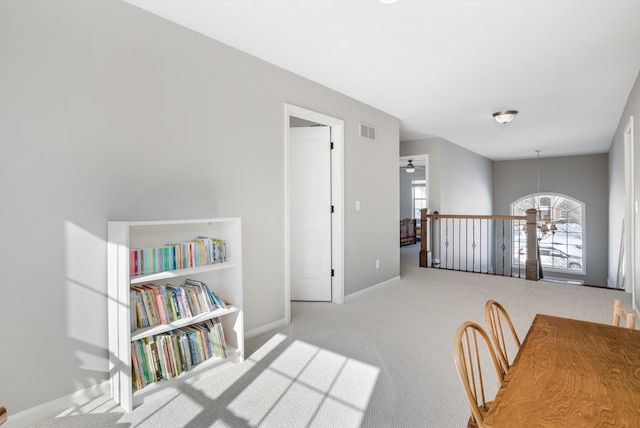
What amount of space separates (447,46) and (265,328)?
9.77ft

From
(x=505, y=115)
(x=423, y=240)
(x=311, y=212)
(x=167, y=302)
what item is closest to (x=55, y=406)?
(x=167, y=302)

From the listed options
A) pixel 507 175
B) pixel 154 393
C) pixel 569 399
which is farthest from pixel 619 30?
pixel 507 175

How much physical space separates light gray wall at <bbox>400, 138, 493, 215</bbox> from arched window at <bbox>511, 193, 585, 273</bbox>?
5.61 ft

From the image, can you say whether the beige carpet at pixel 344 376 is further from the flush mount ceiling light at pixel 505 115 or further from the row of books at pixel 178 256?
the flush mount ceiling light at pixel 505 115

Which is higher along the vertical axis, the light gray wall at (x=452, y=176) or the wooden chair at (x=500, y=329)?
the light gray wall at (x=452, y=176)

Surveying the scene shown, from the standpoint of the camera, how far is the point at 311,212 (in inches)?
169

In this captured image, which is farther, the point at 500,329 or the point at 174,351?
the point at 174,351

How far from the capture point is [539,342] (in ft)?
4.61

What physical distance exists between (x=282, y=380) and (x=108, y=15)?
2650 millimetres

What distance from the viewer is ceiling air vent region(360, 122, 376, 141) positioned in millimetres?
4590

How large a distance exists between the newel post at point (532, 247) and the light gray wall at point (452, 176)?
170cm

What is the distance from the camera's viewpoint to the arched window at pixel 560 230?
9266 mm

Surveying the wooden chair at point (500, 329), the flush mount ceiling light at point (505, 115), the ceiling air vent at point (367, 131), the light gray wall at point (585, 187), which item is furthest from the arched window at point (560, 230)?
the wooden chair at point (500, 329)

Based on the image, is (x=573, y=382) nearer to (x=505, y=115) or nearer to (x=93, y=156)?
(x=93, y=156)
